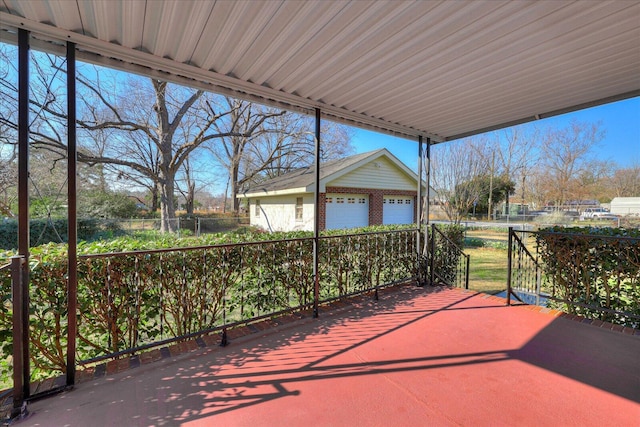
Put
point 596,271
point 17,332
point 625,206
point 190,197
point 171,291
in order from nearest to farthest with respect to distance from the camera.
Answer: point 17,332
point 171,291
point 596,271
point 625,206
point 190,197

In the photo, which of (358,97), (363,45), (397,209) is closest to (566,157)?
(397,209)

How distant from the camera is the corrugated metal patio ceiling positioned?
1.68 m

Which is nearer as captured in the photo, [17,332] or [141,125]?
[17,332]

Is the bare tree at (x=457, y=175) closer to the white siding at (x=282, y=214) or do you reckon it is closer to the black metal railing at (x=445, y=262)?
the white siding at (x=282, y=214)

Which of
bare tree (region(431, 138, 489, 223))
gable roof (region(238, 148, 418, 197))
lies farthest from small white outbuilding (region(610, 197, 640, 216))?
gable roof (region(238, 148, 418, 197))

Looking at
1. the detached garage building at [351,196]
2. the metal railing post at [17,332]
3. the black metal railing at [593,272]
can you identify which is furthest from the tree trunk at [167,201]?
the black metal railing at [593,272]

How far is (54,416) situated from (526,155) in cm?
2583

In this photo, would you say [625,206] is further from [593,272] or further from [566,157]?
[593,272]

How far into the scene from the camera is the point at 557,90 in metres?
2.79

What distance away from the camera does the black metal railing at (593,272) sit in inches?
127

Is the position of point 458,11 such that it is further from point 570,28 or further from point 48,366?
point 48,366

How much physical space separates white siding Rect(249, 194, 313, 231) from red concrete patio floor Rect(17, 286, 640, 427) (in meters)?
8.97

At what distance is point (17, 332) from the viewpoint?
179 cm

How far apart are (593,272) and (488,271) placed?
5.26 m
